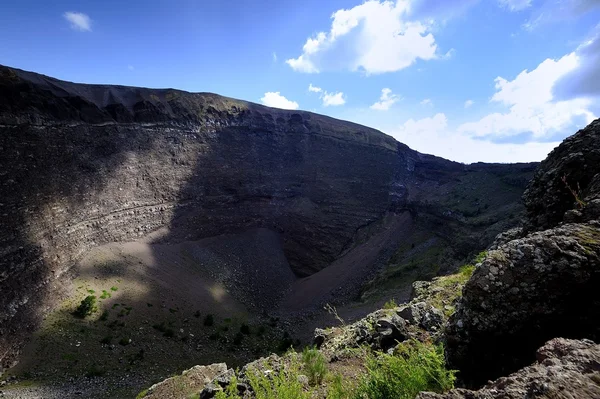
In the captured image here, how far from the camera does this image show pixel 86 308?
25125mm

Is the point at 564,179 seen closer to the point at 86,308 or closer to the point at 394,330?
the point at 394,330

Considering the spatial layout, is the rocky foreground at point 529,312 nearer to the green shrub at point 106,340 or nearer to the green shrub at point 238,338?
the green shrub at point 106,340

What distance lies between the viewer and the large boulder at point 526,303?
4.72 m

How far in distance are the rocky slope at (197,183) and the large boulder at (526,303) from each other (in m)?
25.9

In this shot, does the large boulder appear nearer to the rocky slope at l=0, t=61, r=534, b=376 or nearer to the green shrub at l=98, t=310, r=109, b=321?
the rocky slope at l=0, t=61, r=534, b=376

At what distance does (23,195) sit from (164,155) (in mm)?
16478

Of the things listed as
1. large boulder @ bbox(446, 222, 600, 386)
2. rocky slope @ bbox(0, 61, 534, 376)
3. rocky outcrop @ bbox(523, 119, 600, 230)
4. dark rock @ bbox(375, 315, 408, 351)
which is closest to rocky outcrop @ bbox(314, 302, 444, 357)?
dark rock @ bbox(375, 315, 408, 351)

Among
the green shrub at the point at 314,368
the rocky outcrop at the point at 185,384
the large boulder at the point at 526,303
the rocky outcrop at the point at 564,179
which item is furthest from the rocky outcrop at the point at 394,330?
the rocky outcrop at the point at 185,384

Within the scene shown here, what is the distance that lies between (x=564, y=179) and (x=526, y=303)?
3.97 metres

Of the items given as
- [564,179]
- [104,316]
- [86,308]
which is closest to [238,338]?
[104,316]

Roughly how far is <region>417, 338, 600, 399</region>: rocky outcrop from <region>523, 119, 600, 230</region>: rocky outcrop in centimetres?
457

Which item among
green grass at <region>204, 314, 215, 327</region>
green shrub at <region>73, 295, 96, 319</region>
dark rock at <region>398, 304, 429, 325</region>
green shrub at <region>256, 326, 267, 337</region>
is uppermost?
dark rock at <region>398, 304, 429, 325</region>

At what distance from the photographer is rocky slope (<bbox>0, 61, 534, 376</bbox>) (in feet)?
82.2

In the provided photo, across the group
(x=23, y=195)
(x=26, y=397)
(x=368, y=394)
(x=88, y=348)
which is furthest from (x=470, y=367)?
(x=23, y=195)
